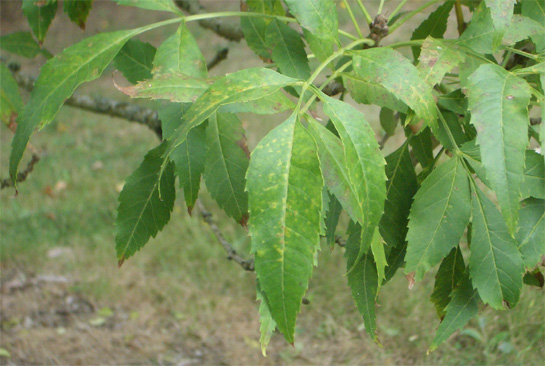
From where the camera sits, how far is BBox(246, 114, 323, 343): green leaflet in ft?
1.92

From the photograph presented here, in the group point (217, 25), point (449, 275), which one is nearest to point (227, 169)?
point (449, 275)

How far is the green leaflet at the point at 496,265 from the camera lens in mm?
721

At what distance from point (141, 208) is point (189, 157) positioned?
14 cm

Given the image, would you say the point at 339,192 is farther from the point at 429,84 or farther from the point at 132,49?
the point at 132,49

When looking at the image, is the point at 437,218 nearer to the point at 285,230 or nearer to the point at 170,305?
the point at 285,230

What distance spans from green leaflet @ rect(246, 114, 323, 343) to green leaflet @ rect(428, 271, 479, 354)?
0.29 m

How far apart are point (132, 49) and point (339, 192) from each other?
0.53 m

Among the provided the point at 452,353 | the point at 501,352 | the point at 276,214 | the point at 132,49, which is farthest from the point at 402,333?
the point at 276,214

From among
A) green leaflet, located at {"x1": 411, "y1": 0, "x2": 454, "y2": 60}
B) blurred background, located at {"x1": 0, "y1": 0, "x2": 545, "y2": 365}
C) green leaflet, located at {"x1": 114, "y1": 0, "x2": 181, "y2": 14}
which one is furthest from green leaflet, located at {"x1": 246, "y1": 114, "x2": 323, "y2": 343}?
blurred background, located at {"x1": 0, "y1": 0, "x2": 545, "y2": 365}

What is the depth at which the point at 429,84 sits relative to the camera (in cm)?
73

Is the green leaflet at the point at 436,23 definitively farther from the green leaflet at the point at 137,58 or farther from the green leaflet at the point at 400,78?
the green leaflet at the point at 137,58

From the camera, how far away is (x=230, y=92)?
64 cm

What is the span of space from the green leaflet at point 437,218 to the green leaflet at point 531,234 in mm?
70

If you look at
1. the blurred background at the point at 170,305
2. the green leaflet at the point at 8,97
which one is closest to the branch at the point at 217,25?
the blurred background at the point at 170,305
